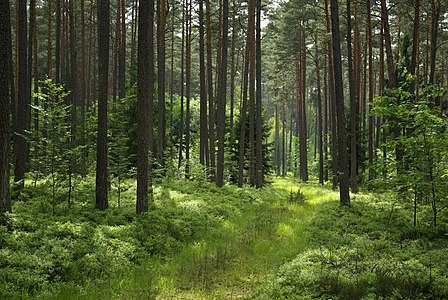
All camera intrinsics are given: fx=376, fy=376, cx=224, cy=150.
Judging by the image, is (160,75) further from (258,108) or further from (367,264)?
(367,264)

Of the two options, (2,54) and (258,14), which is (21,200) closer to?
(2,54)

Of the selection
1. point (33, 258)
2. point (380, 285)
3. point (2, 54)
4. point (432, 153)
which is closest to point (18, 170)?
point (2, 54)

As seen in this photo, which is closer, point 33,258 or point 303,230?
point 33,258

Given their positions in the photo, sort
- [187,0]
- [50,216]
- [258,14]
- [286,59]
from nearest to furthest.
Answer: [50,216] < [258,14] < [187,0] < [286,59]

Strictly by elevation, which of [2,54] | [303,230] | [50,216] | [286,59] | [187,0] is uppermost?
[187,0]

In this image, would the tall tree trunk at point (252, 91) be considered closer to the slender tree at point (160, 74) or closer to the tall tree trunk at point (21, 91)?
the slender tree at point (160, 74)

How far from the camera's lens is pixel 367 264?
7441 mm

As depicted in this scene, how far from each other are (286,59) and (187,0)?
10.9m

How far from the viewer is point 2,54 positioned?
851 cm

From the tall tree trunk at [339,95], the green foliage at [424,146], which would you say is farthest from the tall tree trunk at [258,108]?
the green foliage at [424,146]

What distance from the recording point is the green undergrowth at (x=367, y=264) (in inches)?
241

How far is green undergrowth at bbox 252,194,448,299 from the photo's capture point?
6.11m

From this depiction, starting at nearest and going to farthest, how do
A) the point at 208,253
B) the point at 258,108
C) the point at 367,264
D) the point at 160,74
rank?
the point at 367,264, the point at 208,253, the point at 160,74, the point at 258,108

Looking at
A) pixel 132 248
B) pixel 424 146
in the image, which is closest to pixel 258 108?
pixel 424 146
